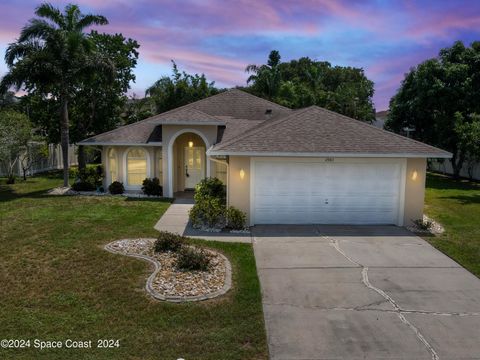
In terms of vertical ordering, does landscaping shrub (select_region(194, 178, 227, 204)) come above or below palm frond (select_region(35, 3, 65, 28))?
below

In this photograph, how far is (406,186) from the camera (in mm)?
13430

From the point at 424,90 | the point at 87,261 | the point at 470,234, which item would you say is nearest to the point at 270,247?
the point at 87,261

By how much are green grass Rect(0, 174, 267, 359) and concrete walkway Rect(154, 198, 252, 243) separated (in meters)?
0.68

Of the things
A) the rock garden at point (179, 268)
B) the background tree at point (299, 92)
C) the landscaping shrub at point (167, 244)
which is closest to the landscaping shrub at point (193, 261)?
the rock garden at point (179, 268)

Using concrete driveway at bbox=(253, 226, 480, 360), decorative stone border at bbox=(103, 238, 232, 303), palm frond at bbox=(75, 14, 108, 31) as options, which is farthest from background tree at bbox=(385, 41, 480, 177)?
palm frond at bbox=(75, 14, 108, 31)

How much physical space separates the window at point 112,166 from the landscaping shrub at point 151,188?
2.25 meters

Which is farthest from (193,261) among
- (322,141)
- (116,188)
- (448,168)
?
(448,168)

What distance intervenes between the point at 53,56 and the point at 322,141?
1524cm

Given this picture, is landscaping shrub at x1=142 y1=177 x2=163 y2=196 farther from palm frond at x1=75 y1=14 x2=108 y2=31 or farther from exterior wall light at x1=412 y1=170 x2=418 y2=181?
exterior wall light at x1=412 y1=170 x2=418 y2=181

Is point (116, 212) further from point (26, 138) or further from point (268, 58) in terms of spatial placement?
A: point (268, 58)

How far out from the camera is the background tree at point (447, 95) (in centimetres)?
2667

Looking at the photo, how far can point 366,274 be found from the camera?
886 centimetres

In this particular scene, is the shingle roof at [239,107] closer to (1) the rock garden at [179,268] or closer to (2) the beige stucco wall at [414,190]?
(2) the beige stucco wall at [414,190]

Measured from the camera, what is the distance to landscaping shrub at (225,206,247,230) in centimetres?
1281
